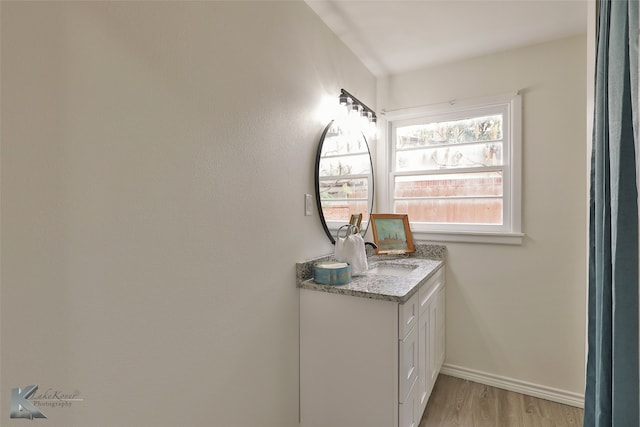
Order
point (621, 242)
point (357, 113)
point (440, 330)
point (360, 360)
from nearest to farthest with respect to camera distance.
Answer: point (621, 242) → point (360, 360) → point (357, 113) → point (440, 330)

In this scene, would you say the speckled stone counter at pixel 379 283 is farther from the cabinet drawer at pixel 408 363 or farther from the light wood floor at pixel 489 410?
the light wood floor at pixel 489 410

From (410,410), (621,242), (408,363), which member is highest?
(621,242)

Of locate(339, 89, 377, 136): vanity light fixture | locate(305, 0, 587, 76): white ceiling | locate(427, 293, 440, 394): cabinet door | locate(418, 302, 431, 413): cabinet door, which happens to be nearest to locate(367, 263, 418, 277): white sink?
locate(427, 293, 440, 394): cabinet door

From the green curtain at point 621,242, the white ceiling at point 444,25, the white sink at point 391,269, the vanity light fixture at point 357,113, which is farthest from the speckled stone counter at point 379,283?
the white ceiling at point 444,25

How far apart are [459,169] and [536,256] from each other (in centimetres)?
81

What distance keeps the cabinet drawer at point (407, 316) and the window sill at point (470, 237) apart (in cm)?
92

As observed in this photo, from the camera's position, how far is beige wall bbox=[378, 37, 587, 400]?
6.82 feet

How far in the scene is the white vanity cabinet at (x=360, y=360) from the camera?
147 cm

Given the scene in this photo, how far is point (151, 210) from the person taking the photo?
101 centimetres

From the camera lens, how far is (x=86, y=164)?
855 mm

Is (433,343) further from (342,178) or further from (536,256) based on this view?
(342,178)

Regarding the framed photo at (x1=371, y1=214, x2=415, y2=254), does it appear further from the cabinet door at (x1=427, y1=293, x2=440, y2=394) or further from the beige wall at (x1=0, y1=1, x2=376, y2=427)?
the beige wall at (x1=0, y1=1, x2=376, y2=427)

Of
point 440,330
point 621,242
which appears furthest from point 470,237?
point 621,242

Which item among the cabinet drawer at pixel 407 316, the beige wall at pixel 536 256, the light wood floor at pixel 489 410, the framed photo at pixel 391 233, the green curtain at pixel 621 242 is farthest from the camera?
the framed photo at pixel 391 233
